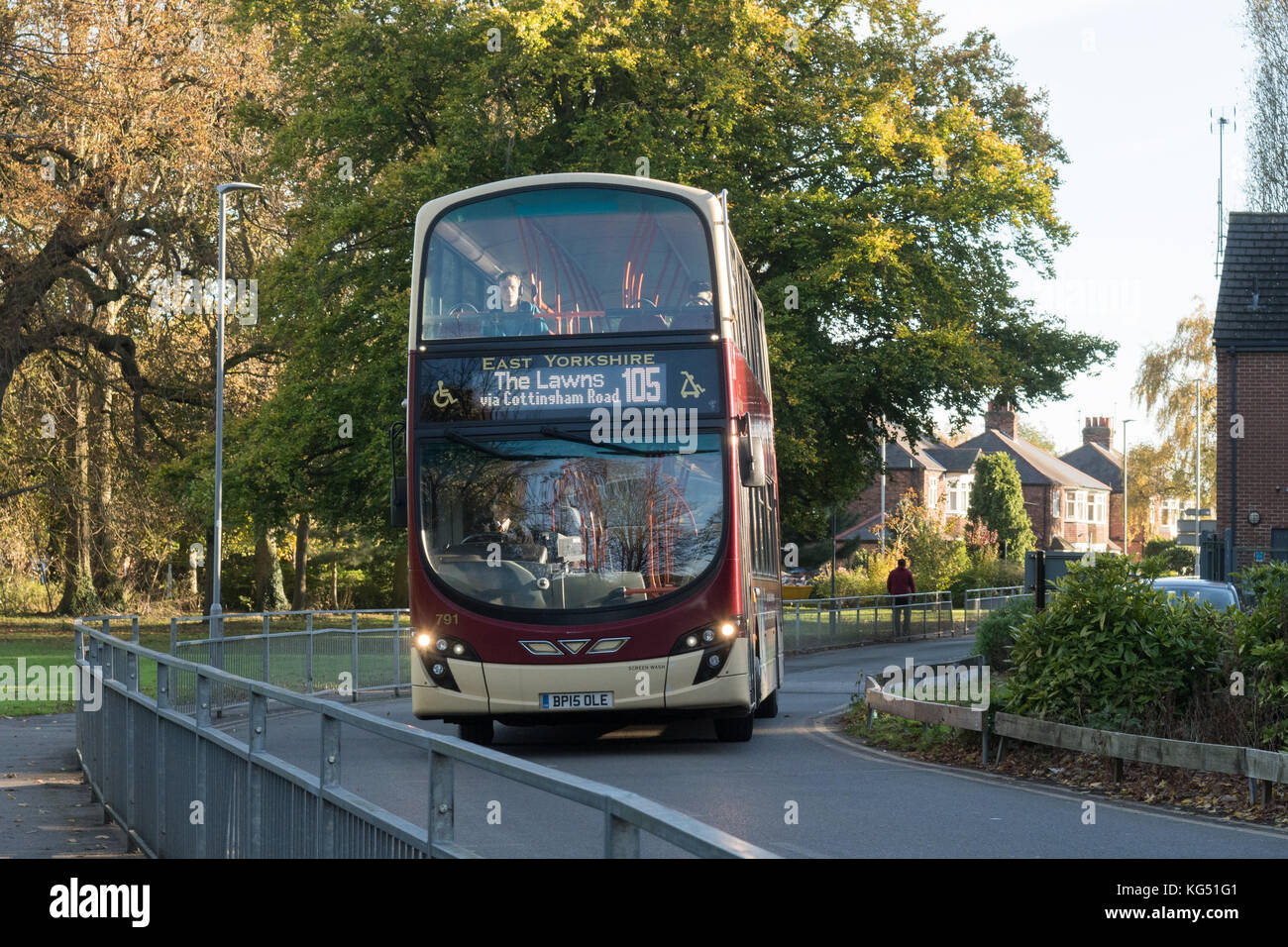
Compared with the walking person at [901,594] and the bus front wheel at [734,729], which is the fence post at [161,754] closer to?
the bus front wheel at [734,729]

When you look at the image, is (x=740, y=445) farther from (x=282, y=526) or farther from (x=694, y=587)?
(x=282, y=526)

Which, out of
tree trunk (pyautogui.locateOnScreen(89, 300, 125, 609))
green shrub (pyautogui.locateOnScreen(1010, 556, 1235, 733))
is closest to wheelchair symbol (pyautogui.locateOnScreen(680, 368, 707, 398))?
green shrub (pyautogui.locateOnScreen(1010, 556, 1235, 733))

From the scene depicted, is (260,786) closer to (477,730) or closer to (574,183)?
(477,730)

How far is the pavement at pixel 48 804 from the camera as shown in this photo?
1012cm

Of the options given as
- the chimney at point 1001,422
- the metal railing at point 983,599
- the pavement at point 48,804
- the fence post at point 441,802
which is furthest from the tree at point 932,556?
the fence post at point 441,802

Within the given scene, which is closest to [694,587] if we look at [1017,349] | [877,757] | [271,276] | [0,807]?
[877,757]

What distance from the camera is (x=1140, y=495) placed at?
97.7 m

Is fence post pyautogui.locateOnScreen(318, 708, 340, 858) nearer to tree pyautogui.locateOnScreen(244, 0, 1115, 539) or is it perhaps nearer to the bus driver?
the bus driver

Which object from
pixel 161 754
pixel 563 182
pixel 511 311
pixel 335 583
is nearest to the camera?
pixel 161 754

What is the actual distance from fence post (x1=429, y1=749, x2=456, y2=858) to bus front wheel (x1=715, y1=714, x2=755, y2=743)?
1082cm

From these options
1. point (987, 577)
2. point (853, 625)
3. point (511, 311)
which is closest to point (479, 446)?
point (511, 311)

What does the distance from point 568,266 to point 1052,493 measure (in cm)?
8370

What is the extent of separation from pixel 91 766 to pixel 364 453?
1808 cm

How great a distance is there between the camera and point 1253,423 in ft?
119
